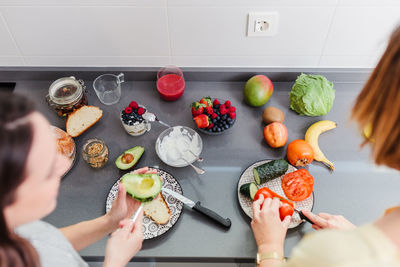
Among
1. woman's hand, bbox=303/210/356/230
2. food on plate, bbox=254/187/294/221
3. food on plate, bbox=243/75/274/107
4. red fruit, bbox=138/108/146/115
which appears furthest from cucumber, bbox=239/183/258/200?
red fruit, bbox=138/108/146/115

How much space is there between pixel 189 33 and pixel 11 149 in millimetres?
926

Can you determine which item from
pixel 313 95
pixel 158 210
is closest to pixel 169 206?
pixel 158 210

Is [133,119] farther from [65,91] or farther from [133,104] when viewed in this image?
[65,91]

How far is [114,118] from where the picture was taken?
4.40 feet

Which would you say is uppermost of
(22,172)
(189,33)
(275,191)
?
(22,172)

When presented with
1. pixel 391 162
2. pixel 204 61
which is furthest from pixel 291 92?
pixel 391 162

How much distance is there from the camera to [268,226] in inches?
38.2

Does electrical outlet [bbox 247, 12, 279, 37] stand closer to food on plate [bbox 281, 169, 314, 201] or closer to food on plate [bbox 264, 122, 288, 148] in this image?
food on plate [bbox 264, 122, 288, 148]

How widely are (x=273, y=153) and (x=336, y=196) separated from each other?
0.91ft

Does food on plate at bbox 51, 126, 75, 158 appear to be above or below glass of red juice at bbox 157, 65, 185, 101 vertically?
below

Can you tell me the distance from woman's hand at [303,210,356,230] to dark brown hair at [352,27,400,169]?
1.35 feet

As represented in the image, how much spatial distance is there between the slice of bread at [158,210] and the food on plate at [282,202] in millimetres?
314

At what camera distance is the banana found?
1196 millimetres

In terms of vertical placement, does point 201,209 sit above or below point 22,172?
below
